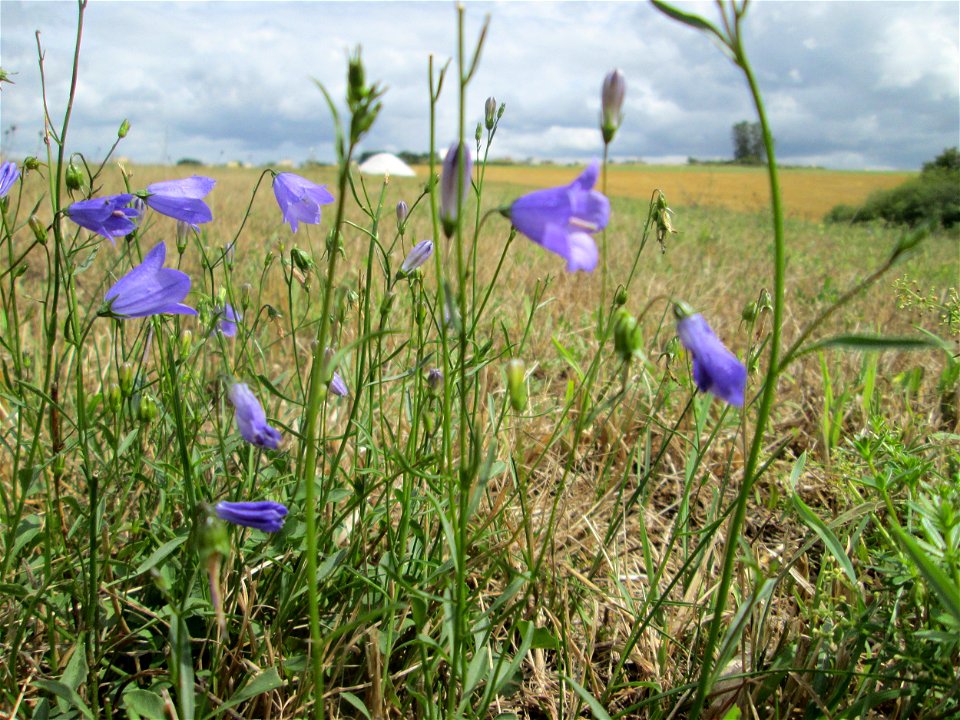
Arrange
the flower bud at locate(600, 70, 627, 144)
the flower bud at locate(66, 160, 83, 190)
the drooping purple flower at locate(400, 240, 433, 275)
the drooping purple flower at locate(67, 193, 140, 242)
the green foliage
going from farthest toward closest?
the green foliage, the drooping purple flower at locate(400, 240, 433, 275), the flower bud at locate(66, 160, 83, 190), the drooping purple flower at locate(67, 193, 140, 242), the flower bud at locate(600, 70, 627, 144)

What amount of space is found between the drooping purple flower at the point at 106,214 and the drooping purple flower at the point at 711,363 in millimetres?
998

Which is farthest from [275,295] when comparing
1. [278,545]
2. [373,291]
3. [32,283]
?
[278,545]

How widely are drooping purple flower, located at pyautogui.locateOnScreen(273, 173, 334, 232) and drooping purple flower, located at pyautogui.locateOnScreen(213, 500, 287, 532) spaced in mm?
735

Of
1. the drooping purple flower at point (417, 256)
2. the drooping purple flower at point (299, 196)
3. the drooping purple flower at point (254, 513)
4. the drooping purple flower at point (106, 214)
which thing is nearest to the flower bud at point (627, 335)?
the drooping purple flower at point (254, 513)

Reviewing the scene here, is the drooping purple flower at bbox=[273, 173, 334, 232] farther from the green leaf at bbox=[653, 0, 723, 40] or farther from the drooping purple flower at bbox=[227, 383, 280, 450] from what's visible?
the green leaf at bbox=[653, 0, 723, 40]

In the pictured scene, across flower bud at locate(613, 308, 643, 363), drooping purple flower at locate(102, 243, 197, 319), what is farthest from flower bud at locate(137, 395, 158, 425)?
flower bud at locate(613, 308, 643, 363)

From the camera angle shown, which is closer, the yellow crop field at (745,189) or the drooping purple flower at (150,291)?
the drooping purple flower at (150,291)

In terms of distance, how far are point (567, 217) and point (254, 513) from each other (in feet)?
1.97

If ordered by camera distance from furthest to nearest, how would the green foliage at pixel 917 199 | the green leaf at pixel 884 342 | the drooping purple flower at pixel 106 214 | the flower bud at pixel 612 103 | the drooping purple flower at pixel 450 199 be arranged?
the green foliage at pixel 917 199 → the drooping purple flower at pixel 106 214 → the flower bud at pixel 612 103 → the drooping purple flower at pixel 450 199 → the green leaf at pixel 884 342

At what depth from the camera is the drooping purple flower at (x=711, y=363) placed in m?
0.87

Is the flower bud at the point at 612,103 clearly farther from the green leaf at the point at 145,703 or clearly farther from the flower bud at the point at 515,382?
the green leaf at the point at 145,703

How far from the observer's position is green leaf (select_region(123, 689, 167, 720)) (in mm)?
1038

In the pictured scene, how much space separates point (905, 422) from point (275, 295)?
287cm

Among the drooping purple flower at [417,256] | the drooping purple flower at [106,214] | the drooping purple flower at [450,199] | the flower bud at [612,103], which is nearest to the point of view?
the drooping purple flower at [450,199]
